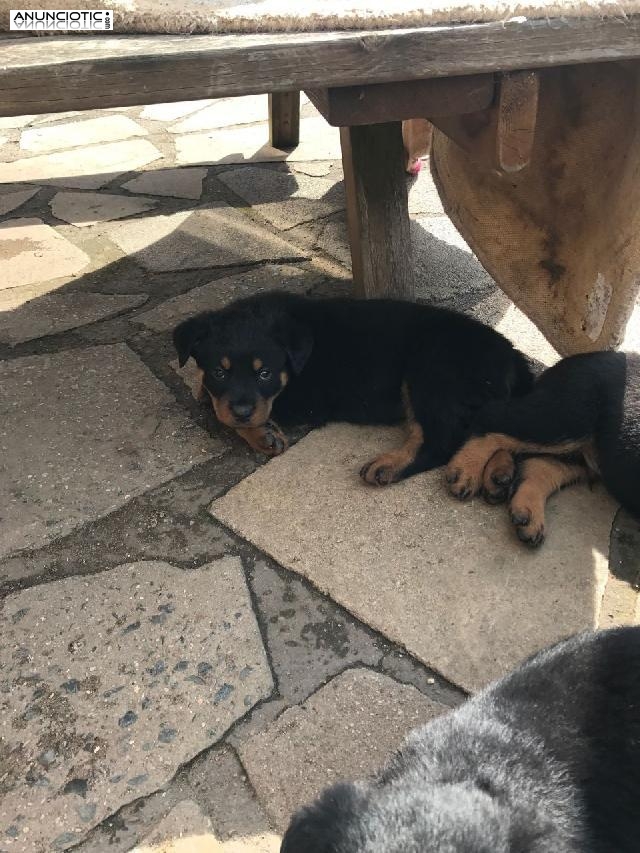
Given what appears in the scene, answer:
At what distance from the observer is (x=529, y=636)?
7.07 feet

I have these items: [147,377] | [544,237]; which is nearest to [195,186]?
[147,377]

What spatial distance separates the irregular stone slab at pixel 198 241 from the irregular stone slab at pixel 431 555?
1.60 meters

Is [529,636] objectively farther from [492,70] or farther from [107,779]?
[492,70]

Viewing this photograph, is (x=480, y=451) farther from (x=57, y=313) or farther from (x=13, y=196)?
(x=13, y=196)

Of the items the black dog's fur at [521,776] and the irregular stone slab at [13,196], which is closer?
the black dog's fur at [521,776]

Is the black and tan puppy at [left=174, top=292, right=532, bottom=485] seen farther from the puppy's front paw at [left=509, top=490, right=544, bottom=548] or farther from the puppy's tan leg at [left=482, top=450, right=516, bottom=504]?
the puppy's front paw at [left=509, top=490, right=544, bottom=548]

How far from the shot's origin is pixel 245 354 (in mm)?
2881

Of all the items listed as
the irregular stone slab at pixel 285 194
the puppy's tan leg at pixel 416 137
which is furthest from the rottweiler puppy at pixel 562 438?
the irregular stone slab at pixel 285 194

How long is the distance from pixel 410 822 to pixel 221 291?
9.48ft

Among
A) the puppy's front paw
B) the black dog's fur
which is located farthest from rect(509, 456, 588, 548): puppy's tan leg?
the black dog's fur

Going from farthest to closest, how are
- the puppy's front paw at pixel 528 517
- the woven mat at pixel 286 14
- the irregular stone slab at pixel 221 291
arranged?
the irregular stone slab at pixel 221 291 < the puppy's front paw at pixel 528 517 < the woven mat at pixel 286 14

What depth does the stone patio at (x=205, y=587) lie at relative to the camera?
1802mm

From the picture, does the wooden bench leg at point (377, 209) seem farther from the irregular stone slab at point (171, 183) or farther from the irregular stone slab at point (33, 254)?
the irregular stone slab at point (171, 183)

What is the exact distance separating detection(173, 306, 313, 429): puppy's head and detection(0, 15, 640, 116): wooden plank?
3.53 ft
